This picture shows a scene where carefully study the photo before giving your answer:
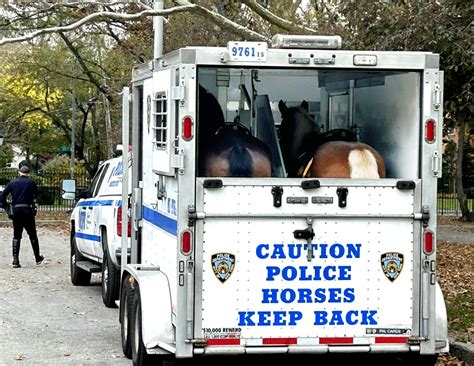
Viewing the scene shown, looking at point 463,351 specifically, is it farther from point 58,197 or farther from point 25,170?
point 58,197

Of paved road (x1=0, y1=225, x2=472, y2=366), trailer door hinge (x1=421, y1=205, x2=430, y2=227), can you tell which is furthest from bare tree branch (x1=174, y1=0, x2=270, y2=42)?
trailer door hinge (x1=421, y1=205, x2=430, y2=227)

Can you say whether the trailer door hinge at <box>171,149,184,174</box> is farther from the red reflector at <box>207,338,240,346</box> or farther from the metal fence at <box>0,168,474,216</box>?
the metal fence at <box>0,168,474,216</box>

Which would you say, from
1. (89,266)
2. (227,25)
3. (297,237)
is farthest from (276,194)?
(227,25)

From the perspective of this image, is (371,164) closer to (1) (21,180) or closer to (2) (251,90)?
(2) (251,90)

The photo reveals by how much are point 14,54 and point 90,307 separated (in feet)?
111

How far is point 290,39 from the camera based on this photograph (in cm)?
811

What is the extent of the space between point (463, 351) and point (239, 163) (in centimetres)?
329

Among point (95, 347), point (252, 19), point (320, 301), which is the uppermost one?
point (252, 19)

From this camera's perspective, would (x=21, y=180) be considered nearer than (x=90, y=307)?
No

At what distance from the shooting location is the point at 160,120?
8.72 meters

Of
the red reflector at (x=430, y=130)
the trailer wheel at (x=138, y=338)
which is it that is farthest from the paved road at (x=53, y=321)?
the red reflector at (x=430, y=130)

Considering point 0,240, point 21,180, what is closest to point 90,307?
point 21,180

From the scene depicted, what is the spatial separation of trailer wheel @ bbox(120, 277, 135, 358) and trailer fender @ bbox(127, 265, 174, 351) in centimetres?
70

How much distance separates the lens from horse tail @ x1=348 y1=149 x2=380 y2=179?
327 inches
